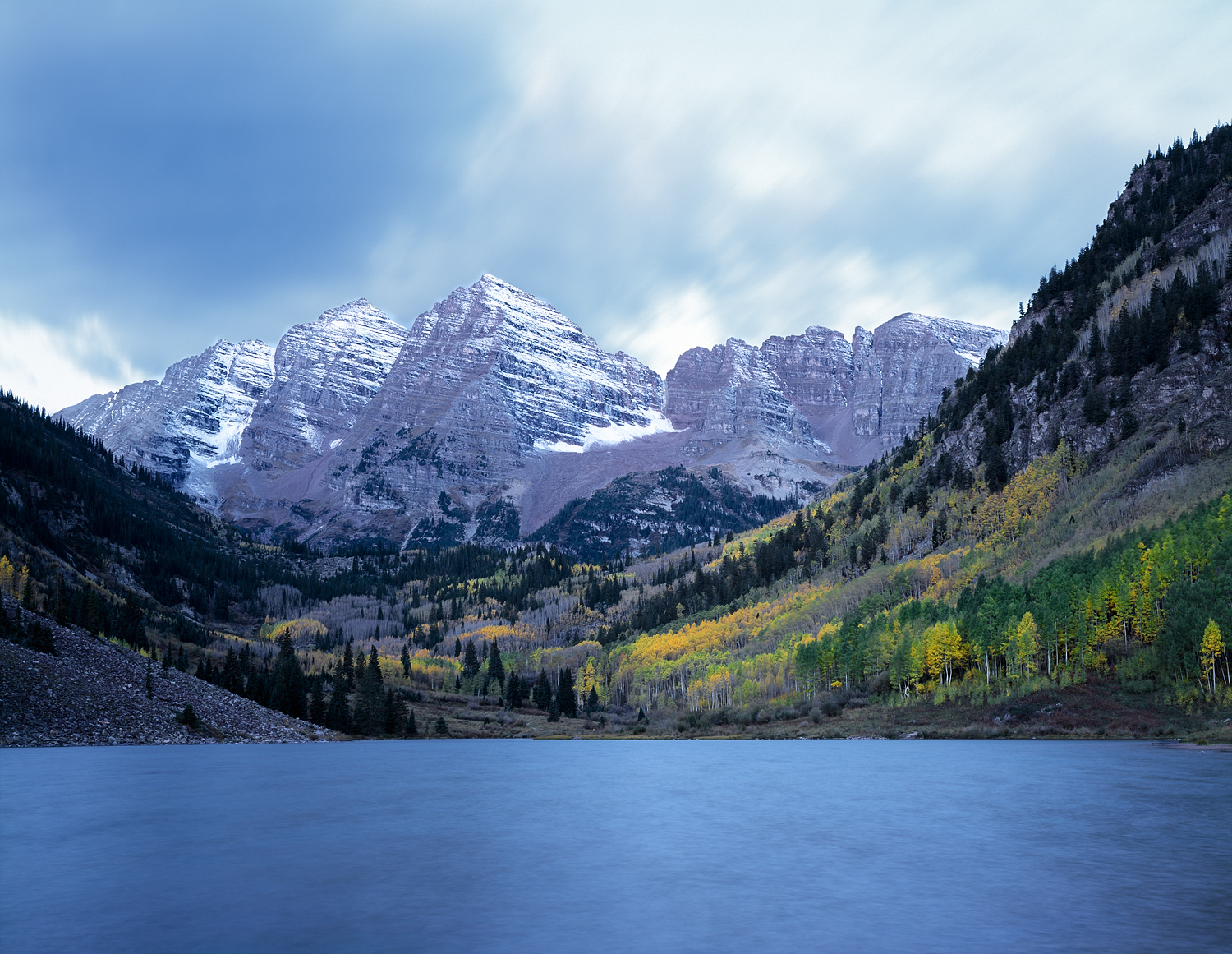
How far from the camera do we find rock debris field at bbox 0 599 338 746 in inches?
3006

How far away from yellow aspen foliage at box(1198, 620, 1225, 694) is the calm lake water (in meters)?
20.5

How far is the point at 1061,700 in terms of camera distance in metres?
91.0

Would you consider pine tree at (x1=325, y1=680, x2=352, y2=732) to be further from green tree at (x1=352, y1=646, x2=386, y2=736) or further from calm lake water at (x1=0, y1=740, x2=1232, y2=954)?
calm lake water at (x1=0, y1=740, x2=1232, y2=954)

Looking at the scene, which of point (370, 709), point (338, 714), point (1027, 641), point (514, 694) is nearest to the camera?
point (1027, 641)

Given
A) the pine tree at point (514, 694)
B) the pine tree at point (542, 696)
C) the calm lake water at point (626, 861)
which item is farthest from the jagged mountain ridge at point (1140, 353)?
the pine tree at point (514, 694)

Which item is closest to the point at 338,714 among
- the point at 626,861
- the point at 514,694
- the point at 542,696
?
the point at 514,694

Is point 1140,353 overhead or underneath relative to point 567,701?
overhead

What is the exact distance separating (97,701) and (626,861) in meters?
70.2

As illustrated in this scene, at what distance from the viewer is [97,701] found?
80438 mm

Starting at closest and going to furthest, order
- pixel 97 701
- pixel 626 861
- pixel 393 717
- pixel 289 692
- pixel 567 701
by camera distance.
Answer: pixel 626 861
pixel 97 701
pixel 289 692
pixel 393 717
pixel 567 701

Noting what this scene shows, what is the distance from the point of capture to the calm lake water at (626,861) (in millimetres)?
21062

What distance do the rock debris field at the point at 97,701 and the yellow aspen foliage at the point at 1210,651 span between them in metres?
99.5

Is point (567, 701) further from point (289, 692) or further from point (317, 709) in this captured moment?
point (289, 692)

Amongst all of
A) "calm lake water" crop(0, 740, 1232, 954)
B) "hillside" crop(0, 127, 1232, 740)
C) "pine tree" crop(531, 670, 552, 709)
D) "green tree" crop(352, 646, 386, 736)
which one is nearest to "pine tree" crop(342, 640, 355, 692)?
"hillside" crop(0, 127, 1232, 740)
